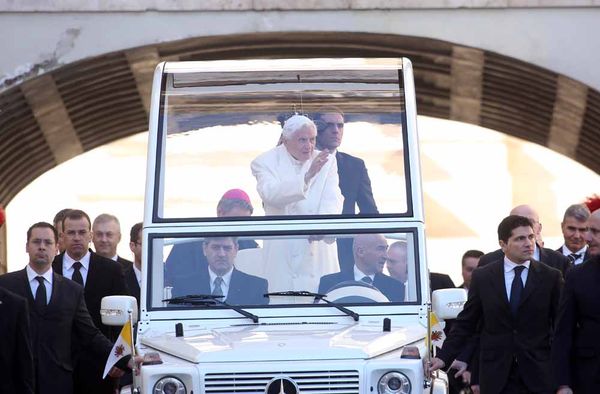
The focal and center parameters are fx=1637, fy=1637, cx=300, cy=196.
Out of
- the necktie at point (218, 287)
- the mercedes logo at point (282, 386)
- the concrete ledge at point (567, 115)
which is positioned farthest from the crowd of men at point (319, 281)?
the concrete ledge at point (567, 115)

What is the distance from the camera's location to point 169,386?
855cm

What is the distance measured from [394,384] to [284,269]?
144cm

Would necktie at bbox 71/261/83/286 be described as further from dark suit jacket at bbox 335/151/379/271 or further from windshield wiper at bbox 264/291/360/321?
windshield wiper at bbox 264/291/360/321

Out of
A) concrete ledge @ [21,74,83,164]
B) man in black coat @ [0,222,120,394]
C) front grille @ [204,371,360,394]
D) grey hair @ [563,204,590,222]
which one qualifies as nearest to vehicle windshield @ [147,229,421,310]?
front grille @ [204,371,360,394]

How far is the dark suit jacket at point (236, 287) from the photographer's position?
31.8 ft

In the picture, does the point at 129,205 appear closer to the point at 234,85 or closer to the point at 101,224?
the point at 101,224

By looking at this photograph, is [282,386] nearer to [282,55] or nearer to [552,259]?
[552,259]

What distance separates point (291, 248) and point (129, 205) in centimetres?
2479

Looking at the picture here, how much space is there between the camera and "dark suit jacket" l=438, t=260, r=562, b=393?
12.0 metres

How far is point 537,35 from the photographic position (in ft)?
69.3

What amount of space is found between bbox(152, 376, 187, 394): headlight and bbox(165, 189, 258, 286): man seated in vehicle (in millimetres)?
1327

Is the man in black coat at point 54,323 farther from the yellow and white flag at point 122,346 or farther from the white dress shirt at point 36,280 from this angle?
the yellow and white flag at point 122,346

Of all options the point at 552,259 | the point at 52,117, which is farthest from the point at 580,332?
the point at 52,117

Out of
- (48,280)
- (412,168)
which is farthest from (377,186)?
(48,280)
